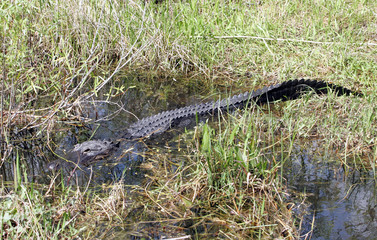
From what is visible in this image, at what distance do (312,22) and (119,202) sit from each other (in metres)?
4.54

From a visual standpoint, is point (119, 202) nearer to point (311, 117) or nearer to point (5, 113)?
point (5, 113)

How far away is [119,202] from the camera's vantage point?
112 inches

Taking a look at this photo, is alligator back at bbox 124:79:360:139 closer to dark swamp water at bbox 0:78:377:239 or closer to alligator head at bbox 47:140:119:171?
dark swamp water at bbox 0:78:377:239

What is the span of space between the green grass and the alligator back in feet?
0.47

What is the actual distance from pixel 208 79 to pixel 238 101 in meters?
1.28

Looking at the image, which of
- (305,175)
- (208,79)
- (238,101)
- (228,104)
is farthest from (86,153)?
(208,79)

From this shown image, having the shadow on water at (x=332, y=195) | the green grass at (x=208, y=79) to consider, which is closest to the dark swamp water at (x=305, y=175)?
the shadow on water at (x=332, y=195)

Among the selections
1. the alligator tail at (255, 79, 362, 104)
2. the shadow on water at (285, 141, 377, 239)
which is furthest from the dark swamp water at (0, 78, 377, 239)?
the alligator tail at (255, 79, 362, 104)

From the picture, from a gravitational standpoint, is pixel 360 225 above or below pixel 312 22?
below

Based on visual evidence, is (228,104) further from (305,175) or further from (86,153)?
(86,153)

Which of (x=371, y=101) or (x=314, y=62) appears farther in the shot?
(x=314, y=62)

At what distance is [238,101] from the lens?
451cm

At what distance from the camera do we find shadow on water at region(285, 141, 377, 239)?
2.58 meters

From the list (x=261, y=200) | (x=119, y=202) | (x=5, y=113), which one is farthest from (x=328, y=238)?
(x=5, y=113)
